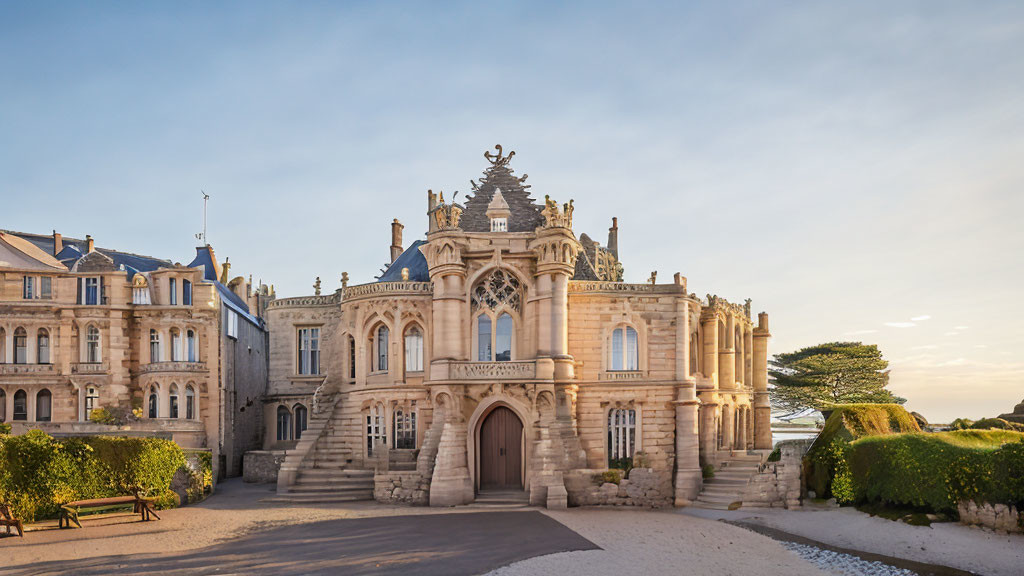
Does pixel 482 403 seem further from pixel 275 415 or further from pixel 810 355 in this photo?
pixel 810 355

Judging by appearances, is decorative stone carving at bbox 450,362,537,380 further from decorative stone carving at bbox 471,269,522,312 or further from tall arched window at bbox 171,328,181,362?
tall arched window at bbox 171,328,181,362

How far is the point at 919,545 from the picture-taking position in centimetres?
2297

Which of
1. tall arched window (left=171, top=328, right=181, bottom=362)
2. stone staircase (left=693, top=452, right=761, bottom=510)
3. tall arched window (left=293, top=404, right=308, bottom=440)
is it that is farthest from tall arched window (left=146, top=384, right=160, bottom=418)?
stone staircase (left=693, top=452, right=761, bottom=510)

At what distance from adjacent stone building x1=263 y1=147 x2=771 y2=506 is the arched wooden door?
0.04 m

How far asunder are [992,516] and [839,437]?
22.9ft

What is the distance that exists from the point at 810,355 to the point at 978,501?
86.0ft

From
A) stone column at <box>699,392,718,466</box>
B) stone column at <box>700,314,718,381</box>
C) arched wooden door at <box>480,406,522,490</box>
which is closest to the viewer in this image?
arched wooden door at <box>480,406,522,490</box>

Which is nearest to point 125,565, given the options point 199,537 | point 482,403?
point 199,537

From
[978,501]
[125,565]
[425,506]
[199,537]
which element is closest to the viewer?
[125,565]

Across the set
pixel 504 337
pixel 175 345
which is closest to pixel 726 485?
pixel 504 337

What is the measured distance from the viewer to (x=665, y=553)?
2294 centimetres

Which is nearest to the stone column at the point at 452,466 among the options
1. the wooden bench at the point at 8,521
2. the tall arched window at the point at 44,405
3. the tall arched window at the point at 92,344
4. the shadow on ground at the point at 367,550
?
the shadow on ground at the point at 367,550

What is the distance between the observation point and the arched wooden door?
3388 cm

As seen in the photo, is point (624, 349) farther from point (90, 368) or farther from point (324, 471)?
point (90, 368)
